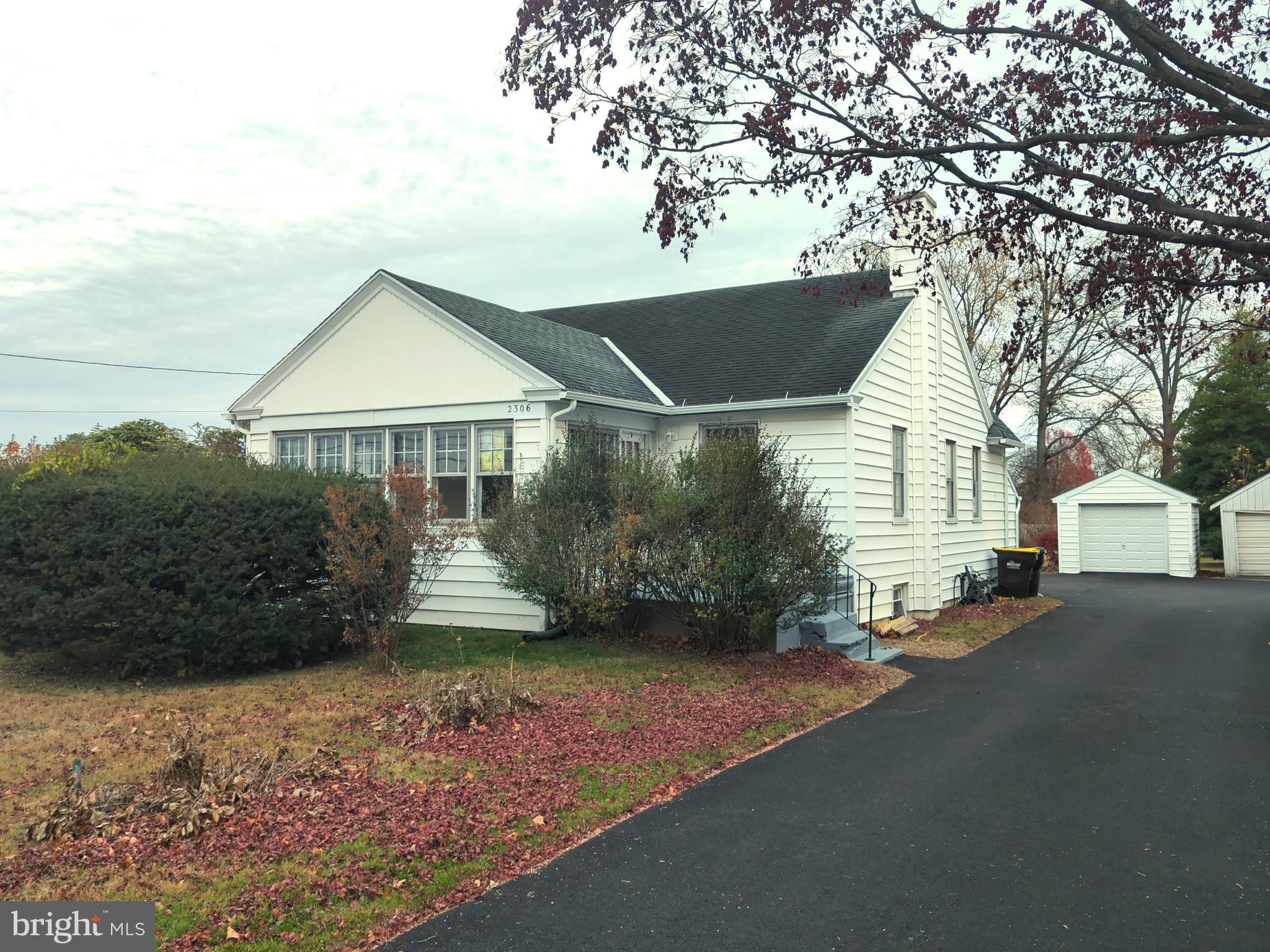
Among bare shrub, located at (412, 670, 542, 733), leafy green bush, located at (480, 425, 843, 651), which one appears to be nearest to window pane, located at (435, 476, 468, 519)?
leafy green bush, located at (480, 425, 843, 651)

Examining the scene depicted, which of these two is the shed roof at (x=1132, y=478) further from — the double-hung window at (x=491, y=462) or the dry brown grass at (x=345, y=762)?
the double-hung window at (x=491, y=462)

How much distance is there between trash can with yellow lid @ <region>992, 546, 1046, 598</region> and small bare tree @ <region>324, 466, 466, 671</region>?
13.8 meters

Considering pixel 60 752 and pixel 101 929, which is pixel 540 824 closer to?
pixel 101 929

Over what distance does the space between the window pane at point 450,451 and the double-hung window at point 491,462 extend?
280mm

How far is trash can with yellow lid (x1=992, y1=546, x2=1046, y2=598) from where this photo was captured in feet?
65.5

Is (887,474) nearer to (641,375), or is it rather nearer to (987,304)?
(641,375)

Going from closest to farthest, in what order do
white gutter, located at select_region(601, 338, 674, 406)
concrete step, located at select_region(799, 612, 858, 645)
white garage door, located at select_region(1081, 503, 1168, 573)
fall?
concrete step, located at select_region(799, 612, 858, 645), white gutter, located at select_region(601, 338, 674, 406), white garage door, located at select_region(1081, 503, 1168, 573)

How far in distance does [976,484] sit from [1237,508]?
15.1 m

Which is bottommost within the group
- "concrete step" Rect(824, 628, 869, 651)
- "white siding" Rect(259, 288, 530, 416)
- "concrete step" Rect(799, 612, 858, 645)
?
"concrete step" Rect(824, 628, 869, 651)

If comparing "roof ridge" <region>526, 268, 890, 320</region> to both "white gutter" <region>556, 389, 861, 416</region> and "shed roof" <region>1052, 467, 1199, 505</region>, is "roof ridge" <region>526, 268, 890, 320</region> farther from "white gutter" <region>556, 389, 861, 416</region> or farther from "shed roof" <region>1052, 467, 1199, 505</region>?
"shed roof" <region>1052, 467, 1199, 505</region>

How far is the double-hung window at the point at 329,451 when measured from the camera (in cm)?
1492

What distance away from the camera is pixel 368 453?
48.1 ft

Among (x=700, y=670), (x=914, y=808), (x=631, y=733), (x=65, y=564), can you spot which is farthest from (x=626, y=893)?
(x=65, y=564)

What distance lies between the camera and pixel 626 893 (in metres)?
4.69
